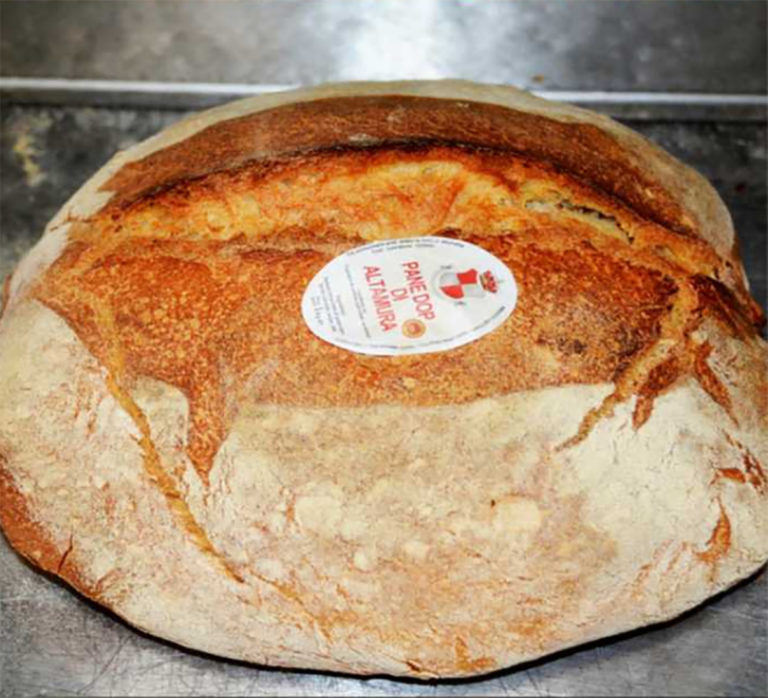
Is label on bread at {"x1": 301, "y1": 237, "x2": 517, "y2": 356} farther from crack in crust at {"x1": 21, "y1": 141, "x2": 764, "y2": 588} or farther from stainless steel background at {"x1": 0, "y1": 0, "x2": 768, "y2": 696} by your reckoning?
stainless steel background at {"x1": 0, "y1": 0, "x2": 768, "y2": 696}

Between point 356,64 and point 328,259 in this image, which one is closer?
point 328,259

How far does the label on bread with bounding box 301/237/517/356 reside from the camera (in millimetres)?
1609

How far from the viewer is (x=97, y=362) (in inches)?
64.8

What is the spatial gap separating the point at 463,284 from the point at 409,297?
0.24 ft

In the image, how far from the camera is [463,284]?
1665 millimetres

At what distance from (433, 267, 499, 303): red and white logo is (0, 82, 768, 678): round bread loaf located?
48 mm

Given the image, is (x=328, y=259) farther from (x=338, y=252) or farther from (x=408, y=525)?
(x=408, y=525)

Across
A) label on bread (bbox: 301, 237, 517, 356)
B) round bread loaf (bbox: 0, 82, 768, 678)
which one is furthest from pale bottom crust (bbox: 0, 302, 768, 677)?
label on bread (bbox: 301, 237, 517, 356)

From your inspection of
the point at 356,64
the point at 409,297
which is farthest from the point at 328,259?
the point at 356,64

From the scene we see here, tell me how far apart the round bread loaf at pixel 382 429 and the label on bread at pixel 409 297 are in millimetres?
21

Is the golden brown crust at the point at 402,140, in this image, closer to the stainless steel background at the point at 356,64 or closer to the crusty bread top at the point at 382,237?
the crusty bread top at the point at 382,237

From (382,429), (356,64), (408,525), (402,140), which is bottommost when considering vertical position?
(408,525)

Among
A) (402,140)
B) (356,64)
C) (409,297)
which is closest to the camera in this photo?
(409,297)

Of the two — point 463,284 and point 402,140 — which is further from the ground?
point 402,140
